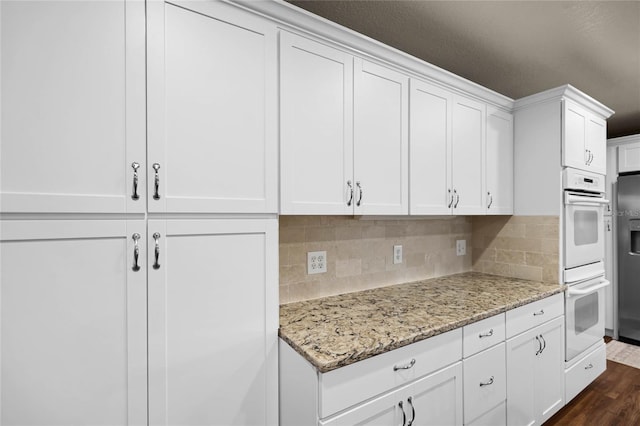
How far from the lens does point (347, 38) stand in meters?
1.54

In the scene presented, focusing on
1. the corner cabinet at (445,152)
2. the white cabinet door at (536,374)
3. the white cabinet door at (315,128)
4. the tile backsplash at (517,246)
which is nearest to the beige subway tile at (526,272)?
the tile backsplash at (517,246)

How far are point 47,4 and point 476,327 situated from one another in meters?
2.10

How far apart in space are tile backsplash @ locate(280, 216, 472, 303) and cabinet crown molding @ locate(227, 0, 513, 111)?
917 millimetres

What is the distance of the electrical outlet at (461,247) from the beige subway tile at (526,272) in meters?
0.36

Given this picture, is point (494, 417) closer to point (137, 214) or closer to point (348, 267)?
point (348, 267)

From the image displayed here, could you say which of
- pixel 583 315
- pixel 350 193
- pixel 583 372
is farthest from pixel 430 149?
pixel 583 372

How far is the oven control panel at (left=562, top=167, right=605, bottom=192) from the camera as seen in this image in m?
2.24

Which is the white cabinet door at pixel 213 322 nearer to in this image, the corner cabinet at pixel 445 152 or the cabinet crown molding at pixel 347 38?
the cabinet crown molding at pixel 347 38

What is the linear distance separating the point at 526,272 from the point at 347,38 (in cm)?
212

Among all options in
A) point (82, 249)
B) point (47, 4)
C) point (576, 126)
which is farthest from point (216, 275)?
point (576, 126)

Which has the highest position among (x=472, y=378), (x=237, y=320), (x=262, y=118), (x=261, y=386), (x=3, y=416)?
(x=262, y=118)

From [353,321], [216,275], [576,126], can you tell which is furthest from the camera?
[576,126]

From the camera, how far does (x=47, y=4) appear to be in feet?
3.11

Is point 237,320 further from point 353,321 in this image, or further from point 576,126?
point 576,126
